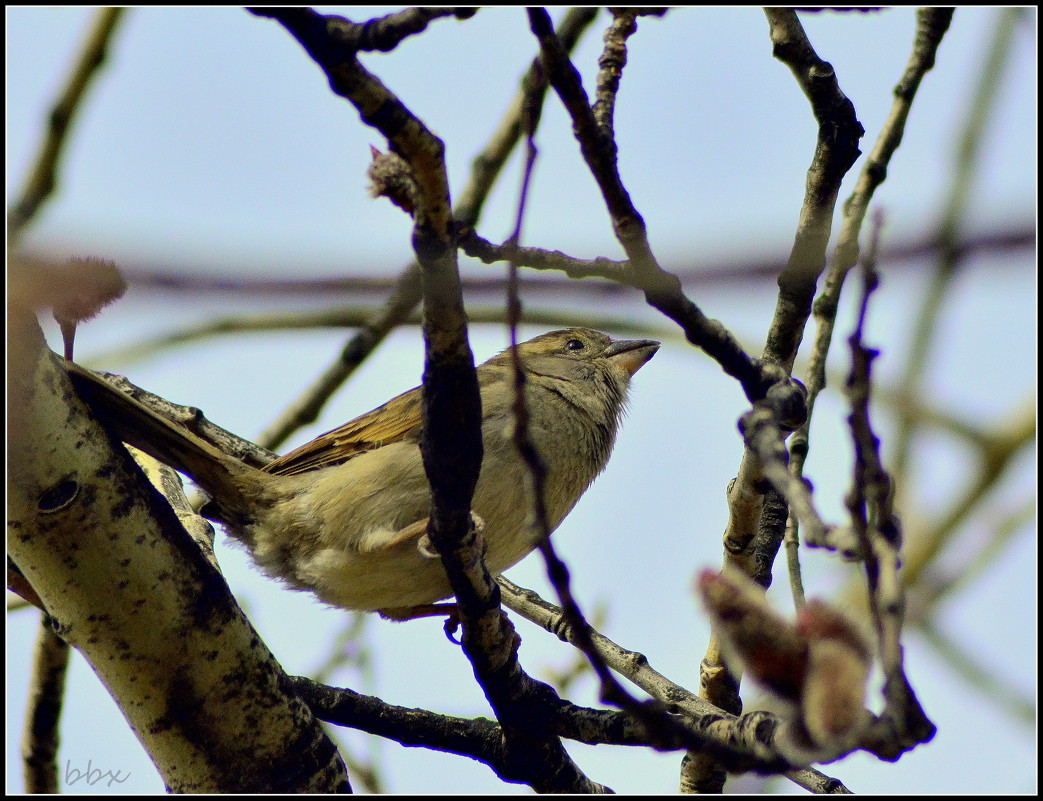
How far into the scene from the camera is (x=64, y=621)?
10.8 feet

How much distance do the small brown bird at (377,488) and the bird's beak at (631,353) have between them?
60 centimetres

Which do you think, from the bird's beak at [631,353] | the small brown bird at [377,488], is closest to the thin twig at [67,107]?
the small brown bird at [377,488]

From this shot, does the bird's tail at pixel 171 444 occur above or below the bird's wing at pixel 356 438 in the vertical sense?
below

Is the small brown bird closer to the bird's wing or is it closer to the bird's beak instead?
the bird's wing

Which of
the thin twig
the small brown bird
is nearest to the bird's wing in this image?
the small brown bird

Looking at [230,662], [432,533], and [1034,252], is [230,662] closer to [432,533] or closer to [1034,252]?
[432,533]

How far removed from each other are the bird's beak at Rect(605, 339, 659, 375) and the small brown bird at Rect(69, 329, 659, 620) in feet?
1.98

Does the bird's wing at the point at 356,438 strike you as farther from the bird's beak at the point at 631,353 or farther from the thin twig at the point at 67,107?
the thin twig at the point at 67,107

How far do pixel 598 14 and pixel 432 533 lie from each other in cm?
271

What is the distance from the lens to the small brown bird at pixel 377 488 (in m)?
4.50

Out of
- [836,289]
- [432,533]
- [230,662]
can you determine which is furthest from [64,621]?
[836,289]

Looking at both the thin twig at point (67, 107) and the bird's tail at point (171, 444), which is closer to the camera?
the bird's tail at point (171, 444)

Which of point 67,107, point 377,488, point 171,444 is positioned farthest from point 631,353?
point 67,107

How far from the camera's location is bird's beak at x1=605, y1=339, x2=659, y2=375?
6.14 m
